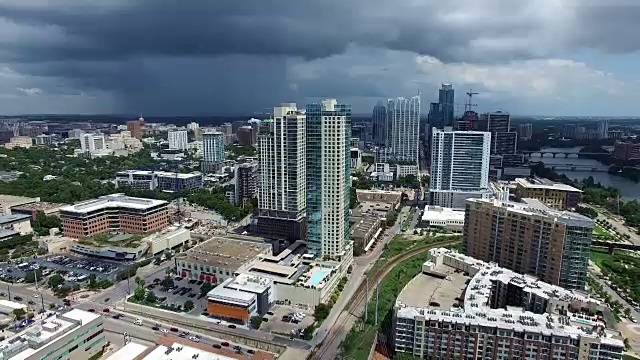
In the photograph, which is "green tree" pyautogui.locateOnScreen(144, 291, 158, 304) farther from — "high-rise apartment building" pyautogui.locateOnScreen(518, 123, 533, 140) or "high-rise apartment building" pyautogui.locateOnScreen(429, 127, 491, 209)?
"high-rise apartment building" pyautogui.locateOnScreen(518, 123, 533, 140)

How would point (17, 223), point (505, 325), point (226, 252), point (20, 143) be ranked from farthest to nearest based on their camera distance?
1. point (20, 143)
2. point (17, 223)
3. point (226, 252)
4. point (505, 325)

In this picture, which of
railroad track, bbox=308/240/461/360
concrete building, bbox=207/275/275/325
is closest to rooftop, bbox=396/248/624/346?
railroad track, bbox=308/240/461/360

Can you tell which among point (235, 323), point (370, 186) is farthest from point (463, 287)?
point (370, 186)

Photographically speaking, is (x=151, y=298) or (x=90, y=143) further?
(x=90, y=143)

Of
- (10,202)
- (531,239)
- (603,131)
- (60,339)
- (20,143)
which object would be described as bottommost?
(60,339)

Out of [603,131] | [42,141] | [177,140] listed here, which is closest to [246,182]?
[177,140]

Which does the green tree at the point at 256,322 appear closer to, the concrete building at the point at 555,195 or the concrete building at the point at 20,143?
the concrete building at the point at 555,195

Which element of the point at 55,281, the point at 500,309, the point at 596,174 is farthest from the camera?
the point at 596,174

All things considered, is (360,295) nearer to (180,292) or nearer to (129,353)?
(180,292)
